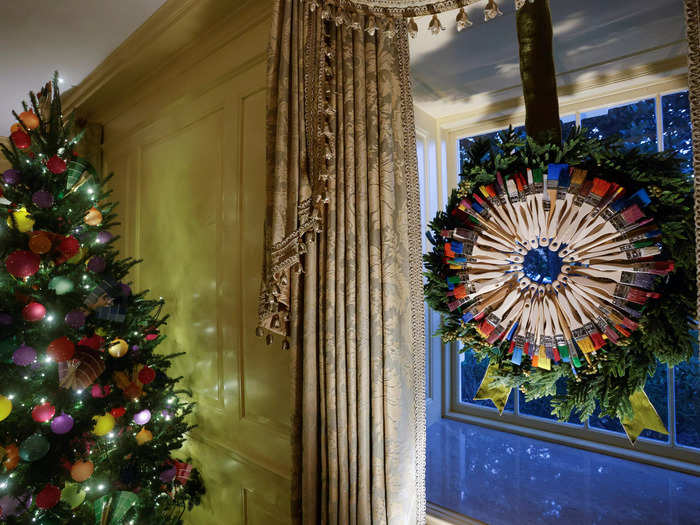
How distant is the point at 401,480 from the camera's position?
3.58 ft

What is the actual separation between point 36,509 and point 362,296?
1347mm

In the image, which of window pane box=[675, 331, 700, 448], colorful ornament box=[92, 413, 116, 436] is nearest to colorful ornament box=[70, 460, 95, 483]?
colorful ornament box=[92, 413, 116, 436]

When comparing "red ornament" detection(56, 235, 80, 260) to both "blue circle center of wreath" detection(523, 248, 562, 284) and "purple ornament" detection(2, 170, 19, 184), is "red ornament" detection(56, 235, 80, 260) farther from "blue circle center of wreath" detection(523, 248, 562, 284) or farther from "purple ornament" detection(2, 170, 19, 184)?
"blue circle center of wreath" detection(523, 248, 562, 284)

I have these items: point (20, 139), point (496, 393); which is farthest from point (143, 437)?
point (496, 393)

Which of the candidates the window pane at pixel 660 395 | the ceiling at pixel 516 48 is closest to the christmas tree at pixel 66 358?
the ceiling at pixel 516 48

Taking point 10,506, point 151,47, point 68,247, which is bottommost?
point 10,506

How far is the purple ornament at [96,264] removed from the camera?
4.70 ft

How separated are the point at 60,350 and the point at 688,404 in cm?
219

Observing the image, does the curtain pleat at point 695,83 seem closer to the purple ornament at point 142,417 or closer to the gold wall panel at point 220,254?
the gold wall panel at point 220,254

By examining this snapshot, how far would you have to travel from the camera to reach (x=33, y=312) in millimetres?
1205

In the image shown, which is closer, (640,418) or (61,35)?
(640,418)

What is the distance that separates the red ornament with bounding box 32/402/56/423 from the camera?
119cm

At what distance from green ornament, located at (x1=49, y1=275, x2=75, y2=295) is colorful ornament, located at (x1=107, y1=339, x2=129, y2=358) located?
30 centimetres

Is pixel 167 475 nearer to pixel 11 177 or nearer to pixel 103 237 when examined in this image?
pixel 103 237
